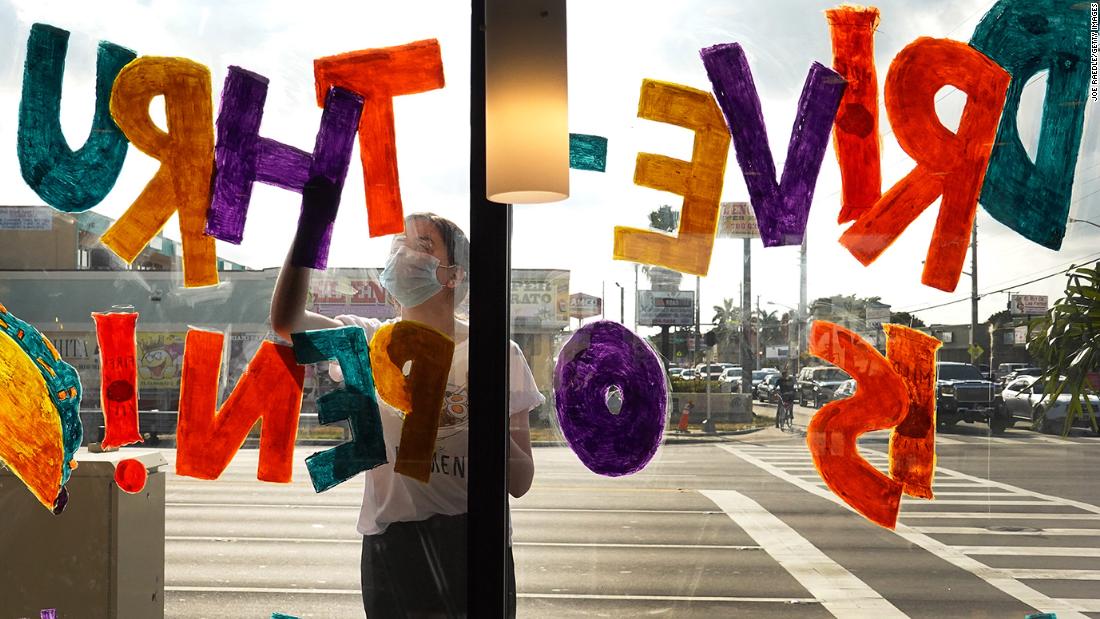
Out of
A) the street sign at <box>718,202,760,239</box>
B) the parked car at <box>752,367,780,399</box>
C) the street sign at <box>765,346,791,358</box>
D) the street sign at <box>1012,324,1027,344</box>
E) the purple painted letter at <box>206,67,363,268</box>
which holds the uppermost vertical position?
the purple painted letter at <box>206,67,363,268</box>

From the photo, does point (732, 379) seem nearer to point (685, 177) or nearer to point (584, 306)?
point (584, 306)

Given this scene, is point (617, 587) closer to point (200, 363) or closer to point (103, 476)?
point (200, 363)

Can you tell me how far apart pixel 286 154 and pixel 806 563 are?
5.85 feet

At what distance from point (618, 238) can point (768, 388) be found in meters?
0.56

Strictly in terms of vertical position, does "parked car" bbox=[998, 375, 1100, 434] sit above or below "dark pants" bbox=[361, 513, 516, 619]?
above

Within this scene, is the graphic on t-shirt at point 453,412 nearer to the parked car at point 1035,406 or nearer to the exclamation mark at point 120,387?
the exclamation mark at point 120,387

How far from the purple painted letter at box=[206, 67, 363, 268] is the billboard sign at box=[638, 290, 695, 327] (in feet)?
2.91

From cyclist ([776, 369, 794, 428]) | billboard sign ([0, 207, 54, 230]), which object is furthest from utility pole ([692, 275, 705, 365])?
billboard sign ([0, 207, 54, 230])

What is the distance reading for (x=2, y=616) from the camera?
233cm

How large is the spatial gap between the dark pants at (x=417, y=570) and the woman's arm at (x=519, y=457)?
7.0 inches

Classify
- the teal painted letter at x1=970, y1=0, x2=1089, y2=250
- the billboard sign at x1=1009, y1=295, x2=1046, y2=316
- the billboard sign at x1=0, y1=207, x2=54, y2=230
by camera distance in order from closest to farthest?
the teal painted letter at x1=970, y1=0, x2=1089, y2=250, the billboard sign at x1=1009, y1=295, x2=1046, y2=316, the billboard sign at x1=0, y1=207, x2=54, y2=230

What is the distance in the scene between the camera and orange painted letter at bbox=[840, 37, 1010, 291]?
215 centimetres

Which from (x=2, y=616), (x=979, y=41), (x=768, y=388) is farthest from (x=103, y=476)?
(x=979, y=41)

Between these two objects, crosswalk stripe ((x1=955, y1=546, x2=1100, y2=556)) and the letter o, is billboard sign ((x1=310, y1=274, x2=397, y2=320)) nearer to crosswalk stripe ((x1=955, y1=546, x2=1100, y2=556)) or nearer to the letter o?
the letter o
